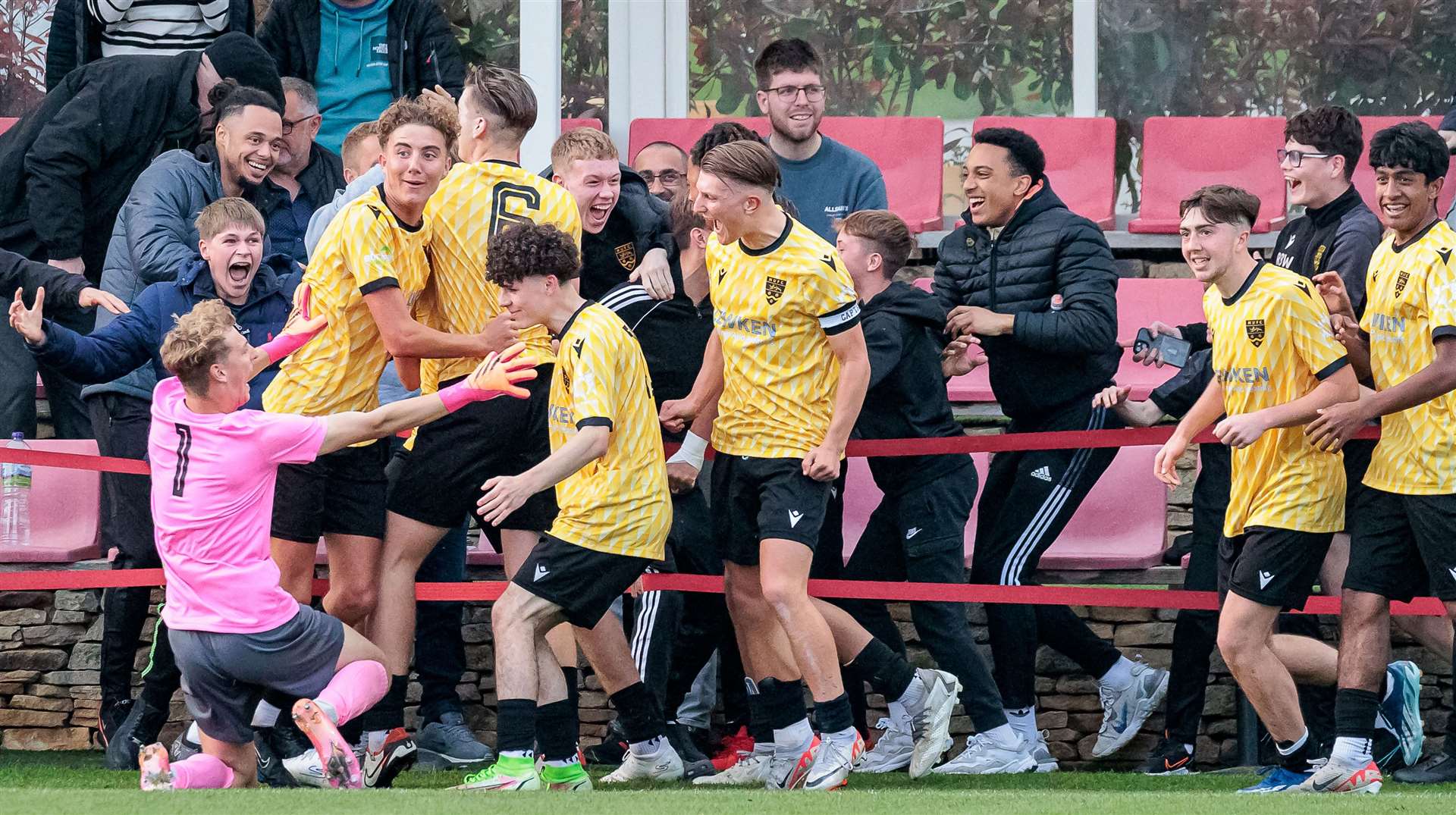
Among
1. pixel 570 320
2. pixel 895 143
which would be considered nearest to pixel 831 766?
pixel 570 320

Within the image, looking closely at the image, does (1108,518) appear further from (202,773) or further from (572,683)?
(202,773)

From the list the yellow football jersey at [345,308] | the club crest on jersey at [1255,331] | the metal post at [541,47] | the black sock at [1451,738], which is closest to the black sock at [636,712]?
the yellow football jersey at [345,308]

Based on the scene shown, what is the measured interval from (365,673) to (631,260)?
2.12 m

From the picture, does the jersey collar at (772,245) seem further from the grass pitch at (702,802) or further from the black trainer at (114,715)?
the black trainer at (114,715)

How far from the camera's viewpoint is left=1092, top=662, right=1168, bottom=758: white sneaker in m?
6.89

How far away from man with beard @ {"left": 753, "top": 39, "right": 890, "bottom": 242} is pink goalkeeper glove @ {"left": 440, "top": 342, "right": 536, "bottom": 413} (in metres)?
2.40

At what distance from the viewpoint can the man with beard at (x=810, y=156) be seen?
7.59m

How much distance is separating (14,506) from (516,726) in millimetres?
3224

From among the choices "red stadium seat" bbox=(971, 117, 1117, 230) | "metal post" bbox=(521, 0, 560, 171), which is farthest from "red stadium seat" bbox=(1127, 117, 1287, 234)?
"metal post" bbox=(521, 0, 560, 171)

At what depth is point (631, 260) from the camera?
683cm

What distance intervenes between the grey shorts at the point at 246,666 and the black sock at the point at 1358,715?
10.6 ft

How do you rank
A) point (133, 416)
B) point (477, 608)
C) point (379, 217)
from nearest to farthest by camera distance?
1. point (379, 217)
2. point (133, 416)
3. point (477, 608)

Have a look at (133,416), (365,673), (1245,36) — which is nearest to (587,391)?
(365,673)

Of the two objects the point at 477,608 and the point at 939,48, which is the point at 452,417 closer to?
the point at 477,608
